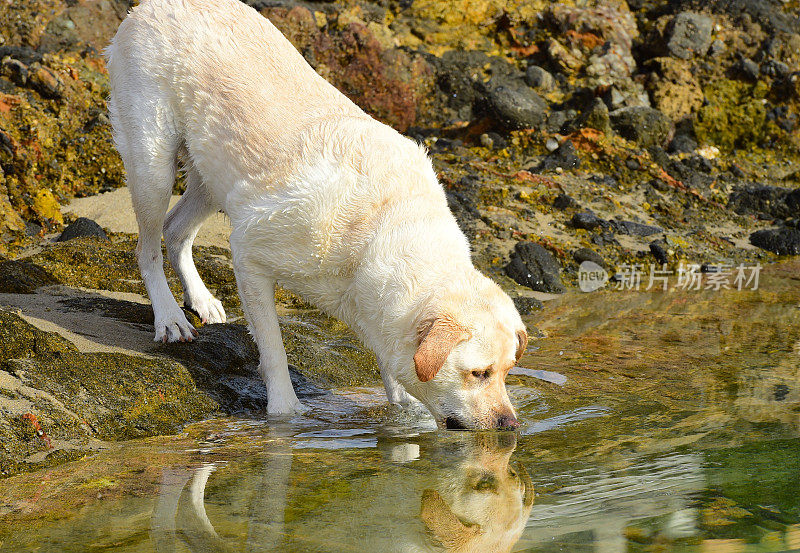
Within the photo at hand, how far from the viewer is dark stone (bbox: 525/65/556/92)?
1375 cm

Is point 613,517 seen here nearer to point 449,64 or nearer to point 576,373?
point 576,373

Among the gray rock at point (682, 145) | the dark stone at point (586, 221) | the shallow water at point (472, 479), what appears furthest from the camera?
the gray rock at point (682, 145)

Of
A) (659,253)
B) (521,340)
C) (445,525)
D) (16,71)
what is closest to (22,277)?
(521,340)

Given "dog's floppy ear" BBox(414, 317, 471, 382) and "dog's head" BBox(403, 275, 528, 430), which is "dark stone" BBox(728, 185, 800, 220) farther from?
"dog's floppy ear" BBox(414, 317, 471, 382)

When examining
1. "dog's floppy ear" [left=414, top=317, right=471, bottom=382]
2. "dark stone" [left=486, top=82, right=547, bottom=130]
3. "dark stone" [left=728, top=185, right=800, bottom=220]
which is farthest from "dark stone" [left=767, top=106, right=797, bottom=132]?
"dog's floppy ear" [left=414, top=317, right=471, bottom=382]

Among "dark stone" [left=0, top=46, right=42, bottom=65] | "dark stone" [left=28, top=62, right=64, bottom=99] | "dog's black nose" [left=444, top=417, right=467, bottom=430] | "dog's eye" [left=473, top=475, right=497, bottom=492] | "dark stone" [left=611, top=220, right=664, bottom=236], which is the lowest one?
"dark stone" [left=611, top=220, right=664, bottom=236]

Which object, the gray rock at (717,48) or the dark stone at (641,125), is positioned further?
the gray rock at (717,48)

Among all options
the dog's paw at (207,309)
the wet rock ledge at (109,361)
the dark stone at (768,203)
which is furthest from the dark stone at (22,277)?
the dark stone at (768,203)

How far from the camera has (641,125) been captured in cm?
1241

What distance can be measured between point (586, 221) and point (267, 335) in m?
5.75

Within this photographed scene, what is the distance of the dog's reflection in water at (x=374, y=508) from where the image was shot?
3.17 meters

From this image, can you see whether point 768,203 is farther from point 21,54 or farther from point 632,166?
point 21,54

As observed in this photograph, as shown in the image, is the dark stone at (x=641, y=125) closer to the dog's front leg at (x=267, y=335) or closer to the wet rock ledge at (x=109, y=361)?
the wet rock ledge at (x=109, y=361)

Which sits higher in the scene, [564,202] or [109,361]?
[109,361]
